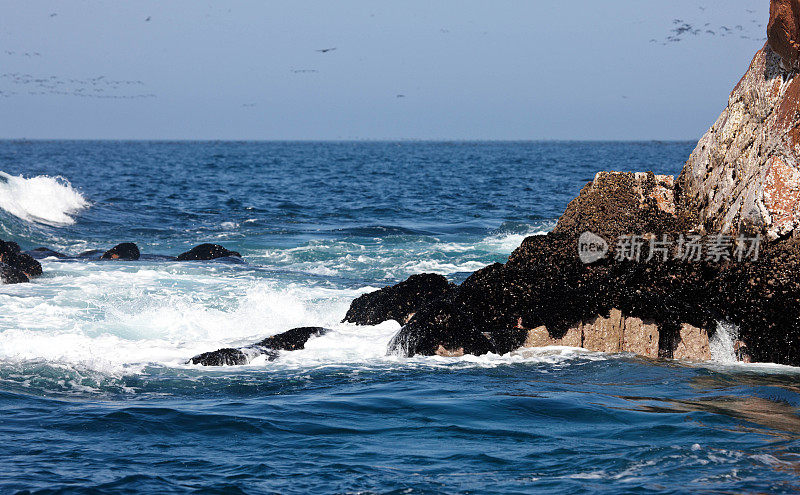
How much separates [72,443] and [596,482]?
4288 millimetres

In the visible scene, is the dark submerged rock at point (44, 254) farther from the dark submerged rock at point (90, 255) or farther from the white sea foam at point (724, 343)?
the white sea foam at point (724, 343)

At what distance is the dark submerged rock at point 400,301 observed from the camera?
1167 centimetres

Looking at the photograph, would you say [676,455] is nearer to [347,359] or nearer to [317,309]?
[347,359]

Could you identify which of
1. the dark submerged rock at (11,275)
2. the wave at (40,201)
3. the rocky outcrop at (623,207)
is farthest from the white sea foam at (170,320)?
the wave at (40,201)

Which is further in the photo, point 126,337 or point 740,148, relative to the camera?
point 126,337

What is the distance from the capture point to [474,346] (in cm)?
992

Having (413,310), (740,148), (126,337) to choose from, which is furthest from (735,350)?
(126,337)

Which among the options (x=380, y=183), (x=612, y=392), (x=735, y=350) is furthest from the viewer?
(x=380, y=183)

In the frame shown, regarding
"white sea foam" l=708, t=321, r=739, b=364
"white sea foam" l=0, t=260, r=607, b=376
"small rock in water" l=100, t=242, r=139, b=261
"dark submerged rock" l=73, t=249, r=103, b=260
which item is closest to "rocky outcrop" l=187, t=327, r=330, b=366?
"white sea foam" l=0, t=260, r=607, b=376

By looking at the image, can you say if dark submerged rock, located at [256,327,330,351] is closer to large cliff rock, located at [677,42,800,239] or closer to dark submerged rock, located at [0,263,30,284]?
large cliff rock, located at [677,42,800,239]

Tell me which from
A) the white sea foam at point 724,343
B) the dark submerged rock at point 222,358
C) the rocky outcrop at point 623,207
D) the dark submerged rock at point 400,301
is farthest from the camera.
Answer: the dark submerged rock at point 400,301

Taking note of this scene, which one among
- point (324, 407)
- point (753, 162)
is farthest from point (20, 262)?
point (753, 162)

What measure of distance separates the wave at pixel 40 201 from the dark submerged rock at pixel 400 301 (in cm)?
1886

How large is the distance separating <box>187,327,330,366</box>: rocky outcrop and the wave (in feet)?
63.5
